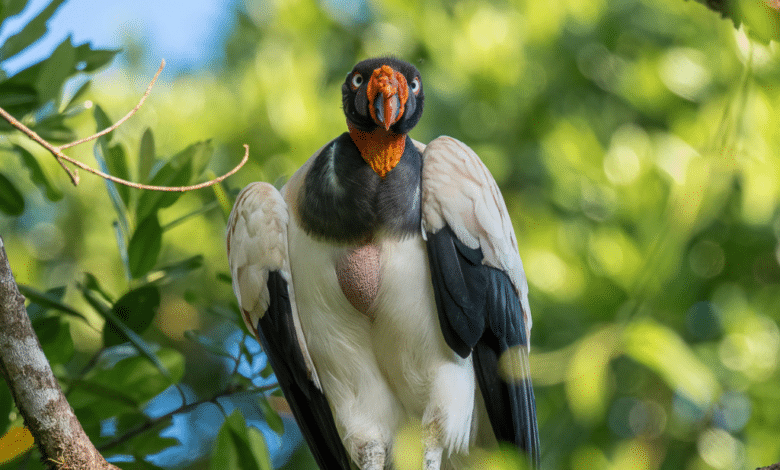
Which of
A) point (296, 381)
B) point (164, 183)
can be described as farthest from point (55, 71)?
point (296, 381)

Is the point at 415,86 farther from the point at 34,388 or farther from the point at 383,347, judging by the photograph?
the point at 34,388

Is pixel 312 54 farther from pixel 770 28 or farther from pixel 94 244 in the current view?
pixel 770 28

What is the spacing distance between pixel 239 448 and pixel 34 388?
21.3 inches

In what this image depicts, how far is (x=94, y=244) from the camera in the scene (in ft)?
15.1

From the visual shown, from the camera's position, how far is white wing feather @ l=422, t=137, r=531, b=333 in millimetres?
2010

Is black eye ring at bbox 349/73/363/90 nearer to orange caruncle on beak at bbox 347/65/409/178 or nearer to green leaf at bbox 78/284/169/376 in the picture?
orange caruncle on beak at bbox 347/65/409/178

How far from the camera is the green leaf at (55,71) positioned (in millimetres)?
2277

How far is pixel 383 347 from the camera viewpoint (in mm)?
2131

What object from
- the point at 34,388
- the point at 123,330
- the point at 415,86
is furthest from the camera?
the point at 123,330

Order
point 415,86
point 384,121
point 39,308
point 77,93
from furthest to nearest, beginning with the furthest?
point 77,93 < point 39,308 < point 415,86 < point 384,121

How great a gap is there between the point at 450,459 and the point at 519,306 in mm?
588

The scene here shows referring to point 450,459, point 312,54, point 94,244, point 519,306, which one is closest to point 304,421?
point 450,459

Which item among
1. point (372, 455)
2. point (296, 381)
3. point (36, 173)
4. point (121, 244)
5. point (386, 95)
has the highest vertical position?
point (386, 95)

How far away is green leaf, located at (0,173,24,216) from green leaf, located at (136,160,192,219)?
39 cm
